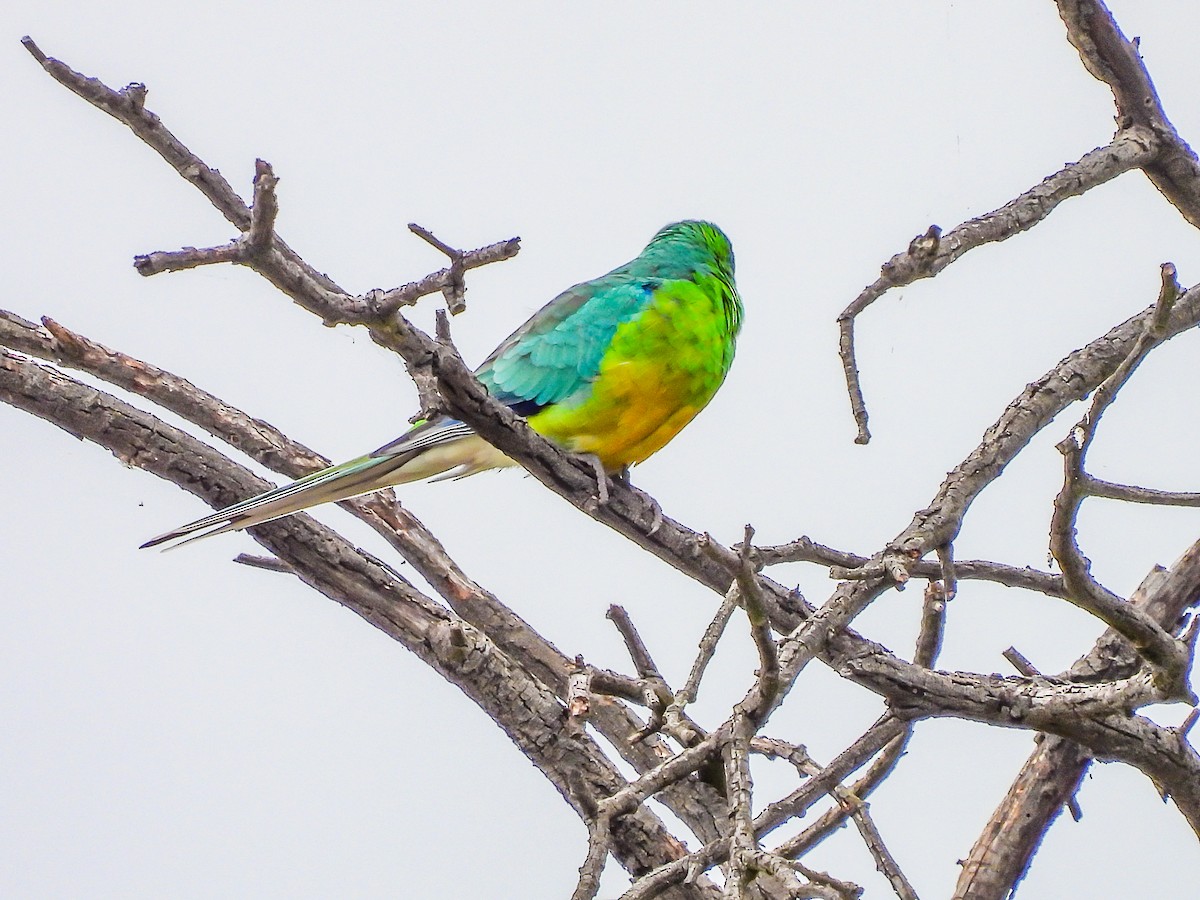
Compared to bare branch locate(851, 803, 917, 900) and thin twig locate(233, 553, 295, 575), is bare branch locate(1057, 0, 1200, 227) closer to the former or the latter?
bare branch locate(851, 803, 917, 900)

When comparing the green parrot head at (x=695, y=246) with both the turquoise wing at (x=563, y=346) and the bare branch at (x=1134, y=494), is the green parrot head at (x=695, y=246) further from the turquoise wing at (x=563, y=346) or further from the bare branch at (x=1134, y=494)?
the bare branch at (x=1134, y=494)

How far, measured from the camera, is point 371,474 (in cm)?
430

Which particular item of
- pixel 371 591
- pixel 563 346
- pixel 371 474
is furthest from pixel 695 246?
pixel 371 591

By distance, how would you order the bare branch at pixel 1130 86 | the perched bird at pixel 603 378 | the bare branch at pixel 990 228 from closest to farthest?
the bare branch at pixel 990 228 < the bare branch at pixel 1130 86 < the perched bird at pixel 603 378

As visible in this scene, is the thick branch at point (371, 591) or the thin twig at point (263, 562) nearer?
the thick branch at point (371, 591)

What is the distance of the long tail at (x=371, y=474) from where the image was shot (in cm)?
379

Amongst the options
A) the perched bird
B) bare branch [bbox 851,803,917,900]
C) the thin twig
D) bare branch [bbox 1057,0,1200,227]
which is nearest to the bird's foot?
the perched bird

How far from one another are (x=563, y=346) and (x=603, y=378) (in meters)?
0.25

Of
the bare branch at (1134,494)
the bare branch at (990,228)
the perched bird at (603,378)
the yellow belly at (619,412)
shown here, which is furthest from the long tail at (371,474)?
the bare branch at (1134,494)

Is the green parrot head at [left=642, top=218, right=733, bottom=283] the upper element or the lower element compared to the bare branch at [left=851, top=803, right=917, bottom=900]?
upper

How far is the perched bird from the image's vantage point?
181 inches

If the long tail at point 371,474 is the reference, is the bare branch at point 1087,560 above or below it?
below

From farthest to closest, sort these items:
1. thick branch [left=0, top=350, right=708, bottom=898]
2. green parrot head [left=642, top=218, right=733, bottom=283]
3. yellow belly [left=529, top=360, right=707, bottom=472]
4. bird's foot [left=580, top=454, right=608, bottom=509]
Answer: green parrot head [left=642, top=218, right=733, bottom=283] < yellow belly [left=529, top=360, right=707, bottom=472] < bird's foot [left=580, top=454, right=608, bottom=509] < thick branch [left=0, top=350, right=708, bottom=898]

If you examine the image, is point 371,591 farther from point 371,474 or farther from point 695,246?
point 695,246
